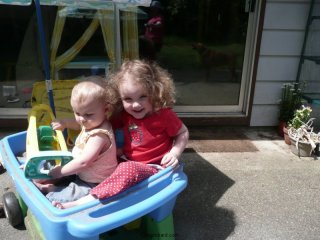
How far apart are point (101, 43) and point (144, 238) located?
6.29 feet

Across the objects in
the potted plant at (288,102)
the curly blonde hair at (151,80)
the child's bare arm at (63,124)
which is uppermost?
the curly blonde hair at (151,80)

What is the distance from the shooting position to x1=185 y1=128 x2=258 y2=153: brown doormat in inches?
125

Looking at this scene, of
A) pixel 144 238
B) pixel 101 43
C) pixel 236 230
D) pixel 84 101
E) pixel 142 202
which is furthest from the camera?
pixel 101 43

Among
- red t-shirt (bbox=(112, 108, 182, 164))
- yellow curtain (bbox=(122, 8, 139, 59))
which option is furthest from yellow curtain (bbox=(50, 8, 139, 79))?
red t-shirt (bbox=(112, 108, 182, 164))

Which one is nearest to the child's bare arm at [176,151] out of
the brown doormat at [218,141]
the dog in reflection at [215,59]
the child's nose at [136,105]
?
the child's nose at [136,105]

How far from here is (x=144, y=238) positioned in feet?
6.35

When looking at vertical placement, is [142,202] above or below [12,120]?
above

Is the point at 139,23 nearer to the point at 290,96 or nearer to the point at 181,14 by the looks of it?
the point at 181,14

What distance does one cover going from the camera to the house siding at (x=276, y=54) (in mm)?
3309

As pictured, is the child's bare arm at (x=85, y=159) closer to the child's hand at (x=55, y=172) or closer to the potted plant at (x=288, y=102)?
the child's hand at (x=55, y=172)

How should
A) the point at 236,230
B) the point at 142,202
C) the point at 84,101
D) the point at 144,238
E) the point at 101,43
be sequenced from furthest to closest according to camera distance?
the point at 101,43 < the point at 236,230 < the point at 144,238 < the point at 84,101 < the point at 142,202

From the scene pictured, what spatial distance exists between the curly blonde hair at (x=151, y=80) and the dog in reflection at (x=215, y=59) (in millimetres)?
1730

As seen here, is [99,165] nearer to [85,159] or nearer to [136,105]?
[85,159]

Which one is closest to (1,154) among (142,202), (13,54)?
(142,202)
